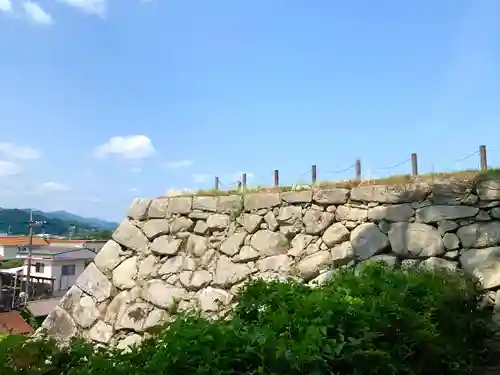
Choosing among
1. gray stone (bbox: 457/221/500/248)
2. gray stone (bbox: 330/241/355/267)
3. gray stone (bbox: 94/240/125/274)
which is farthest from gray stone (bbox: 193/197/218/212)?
gray stone (bbox: 457/221/500/248)

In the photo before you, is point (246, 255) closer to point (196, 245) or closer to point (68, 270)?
point (196, 245)

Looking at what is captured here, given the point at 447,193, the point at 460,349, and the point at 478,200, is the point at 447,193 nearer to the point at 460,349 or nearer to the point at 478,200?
the point at 478,200

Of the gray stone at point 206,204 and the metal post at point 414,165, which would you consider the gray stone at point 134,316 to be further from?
the metal post at point 414,165

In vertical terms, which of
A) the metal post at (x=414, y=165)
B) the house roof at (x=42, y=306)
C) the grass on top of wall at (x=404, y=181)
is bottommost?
the house roof at (x=42, y=306)

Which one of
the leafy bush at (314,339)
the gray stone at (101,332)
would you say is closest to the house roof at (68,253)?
the gray stone at (101,332)

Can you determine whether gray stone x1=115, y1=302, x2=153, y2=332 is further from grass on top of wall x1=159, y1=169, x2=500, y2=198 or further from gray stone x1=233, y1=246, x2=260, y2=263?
grass on top of wall x1=159, y1=169, x2=500, y2=198

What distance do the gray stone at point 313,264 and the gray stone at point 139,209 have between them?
98.9 inches

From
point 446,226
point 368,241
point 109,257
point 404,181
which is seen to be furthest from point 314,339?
point 109,257

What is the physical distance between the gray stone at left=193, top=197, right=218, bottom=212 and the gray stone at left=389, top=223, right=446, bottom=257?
2.39 m

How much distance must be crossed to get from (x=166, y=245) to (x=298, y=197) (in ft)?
6.45

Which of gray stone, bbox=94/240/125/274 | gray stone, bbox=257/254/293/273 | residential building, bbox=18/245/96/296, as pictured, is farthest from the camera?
residential building, bbox=18/245/96/296

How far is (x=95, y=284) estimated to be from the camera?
6.23 meters

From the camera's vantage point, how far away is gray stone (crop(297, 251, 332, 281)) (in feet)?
17.3

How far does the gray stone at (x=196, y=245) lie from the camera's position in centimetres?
599
